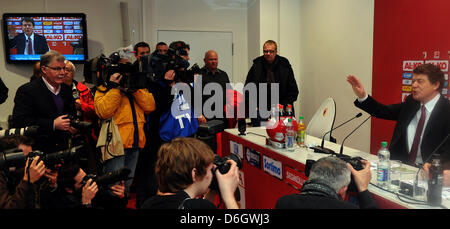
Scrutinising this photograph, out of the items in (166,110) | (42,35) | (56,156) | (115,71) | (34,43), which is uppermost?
(42,35)

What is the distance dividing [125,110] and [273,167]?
1.19 metres

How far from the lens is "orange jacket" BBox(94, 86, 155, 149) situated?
2717 mm

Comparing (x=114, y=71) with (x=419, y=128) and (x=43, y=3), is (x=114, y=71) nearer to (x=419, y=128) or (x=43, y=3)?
(x=419, y=128)

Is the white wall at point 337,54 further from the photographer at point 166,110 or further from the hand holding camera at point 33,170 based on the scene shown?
the hand holding camera at point 33,170

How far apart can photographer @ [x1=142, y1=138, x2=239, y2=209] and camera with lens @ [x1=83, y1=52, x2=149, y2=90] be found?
1.37 m

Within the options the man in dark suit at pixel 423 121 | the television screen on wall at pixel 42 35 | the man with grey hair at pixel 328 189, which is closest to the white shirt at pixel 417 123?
the man in dark suit at pixel 423 121

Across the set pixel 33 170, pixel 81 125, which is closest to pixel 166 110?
pixel 81 125

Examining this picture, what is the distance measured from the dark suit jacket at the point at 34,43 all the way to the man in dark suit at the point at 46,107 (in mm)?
2456

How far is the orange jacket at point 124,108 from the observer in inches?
107

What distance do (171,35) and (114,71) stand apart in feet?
9.77

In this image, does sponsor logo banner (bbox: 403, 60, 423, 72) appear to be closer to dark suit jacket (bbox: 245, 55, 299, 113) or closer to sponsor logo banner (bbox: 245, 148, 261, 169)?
dark suit jacket (bbox: 245, 55, 299, 113)

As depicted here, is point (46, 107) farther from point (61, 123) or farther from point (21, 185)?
point (21, 185)

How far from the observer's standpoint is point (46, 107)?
110 inches
